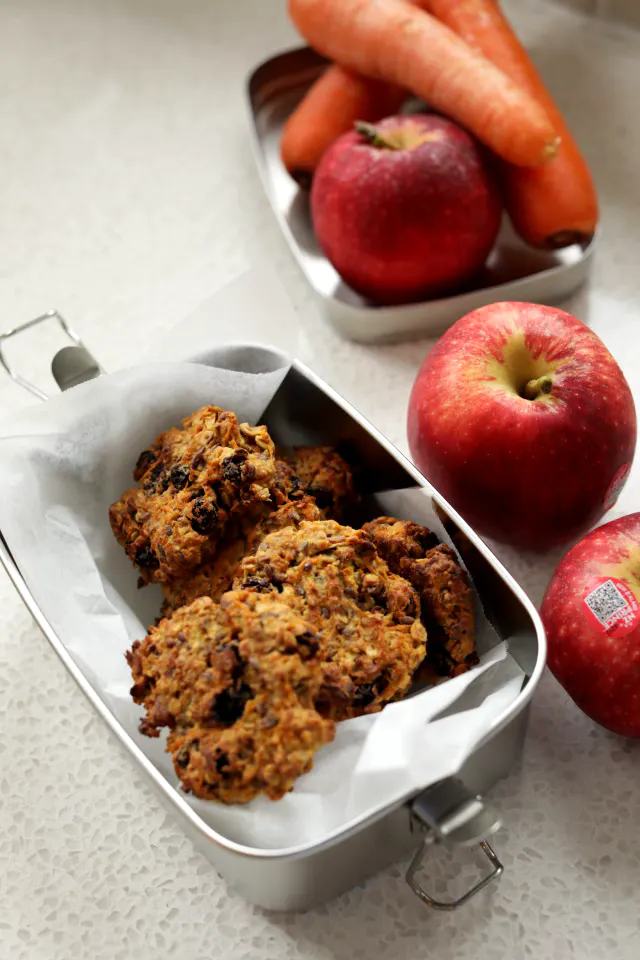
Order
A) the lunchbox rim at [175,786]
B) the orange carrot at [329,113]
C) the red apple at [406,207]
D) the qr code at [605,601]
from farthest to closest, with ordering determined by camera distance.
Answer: the orange carrot at [329,113], the red apple at [406,207], the qr code at [605,601], the lunchbox rim at [175,786]

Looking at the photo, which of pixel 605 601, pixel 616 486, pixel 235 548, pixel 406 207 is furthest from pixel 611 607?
pixel 406 207

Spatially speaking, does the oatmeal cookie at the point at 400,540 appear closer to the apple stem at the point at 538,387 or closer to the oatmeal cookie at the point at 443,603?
the oatmeal cookie at the point at 443,603

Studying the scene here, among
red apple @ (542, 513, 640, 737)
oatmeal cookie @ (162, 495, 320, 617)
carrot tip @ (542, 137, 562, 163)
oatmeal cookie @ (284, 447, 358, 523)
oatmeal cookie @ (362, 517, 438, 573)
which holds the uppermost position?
carrot tip @ (542, 137, 562, 163)

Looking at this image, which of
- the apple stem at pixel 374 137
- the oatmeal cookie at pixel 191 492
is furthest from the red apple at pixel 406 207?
the oatmeal cookie at pixel 191 492

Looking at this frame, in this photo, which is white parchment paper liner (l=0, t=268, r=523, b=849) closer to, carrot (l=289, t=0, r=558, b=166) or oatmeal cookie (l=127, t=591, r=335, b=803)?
oatmeal cookie (l=127, t=591, r=335, b=803)

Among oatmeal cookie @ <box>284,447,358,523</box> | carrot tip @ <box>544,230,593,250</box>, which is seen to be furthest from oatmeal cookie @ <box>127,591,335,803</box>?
carrot tip @ <box>544,230,593,250</box>

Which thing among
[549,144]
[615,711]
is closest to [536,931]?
[615,711]
